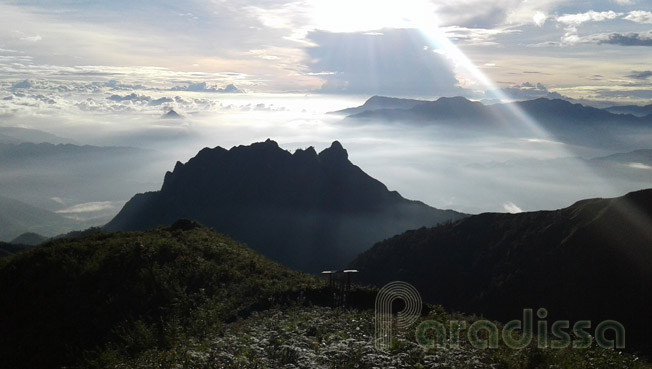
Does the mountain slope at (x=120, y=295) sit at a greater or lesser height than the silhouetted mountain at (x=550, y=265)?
greater

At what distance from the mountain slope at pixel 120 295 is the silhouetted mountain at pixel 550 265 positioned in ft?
132

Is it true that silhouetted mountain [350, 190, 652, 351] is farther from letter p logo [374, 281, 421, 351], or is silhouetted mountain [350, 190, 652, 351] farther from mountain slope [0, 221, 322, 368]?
mountain slope [0, 221, 322, 368]

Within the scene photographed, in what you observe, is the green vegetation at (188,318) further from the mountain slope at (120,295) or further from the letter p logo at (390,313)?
the letter p logo at (390,313)

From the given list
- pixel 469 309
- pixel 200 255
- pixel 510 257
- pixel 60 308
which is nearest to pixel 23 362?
pixel 60 308

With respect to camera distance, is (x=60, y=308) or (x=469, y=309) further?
(x=469, y=309)

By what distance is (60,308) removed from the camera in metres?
19.6

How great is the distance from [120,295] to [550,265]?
6903cm

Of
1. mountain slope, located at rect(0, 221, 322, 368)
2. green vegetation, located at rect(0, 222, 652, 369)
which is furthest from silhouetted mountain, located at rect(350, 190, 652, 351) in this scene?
mountain slope, located at rect(0, 221, 322, 368)

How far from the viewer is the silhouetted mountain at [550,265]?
59125 mm

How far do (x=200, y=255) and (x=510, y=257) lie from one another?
233ft

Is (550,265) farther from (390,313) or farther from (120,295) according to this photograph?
(120,295)

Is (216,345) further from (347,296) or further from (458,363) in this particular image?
(347,296)

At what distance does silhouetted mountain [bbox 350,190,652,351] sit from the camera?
59.1 metres

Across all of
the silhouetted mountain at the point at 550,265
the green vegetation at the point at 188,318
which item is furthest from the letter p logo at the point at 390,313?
the silhouetted mountain at the point at 550,265
